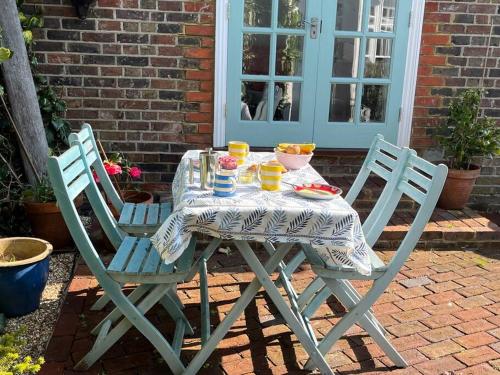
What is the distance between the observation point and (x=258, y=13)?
14.5ft

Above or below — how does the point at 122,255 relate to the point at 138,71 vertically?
below

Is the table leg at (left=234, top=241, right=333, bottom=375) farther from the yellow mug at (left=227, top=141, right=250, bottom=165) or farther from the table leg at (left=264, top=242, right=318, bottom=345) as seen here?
the yellow mug at (left=227, top=141, right=250, bottom=165)

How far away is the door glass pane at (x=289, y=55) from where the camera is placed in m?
4.49

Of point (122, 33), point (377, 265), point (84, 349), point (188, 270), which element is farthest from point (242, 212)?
point (122, 33)

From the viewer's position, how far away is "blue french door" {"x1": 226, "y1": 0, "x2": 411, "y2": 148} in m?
4.43

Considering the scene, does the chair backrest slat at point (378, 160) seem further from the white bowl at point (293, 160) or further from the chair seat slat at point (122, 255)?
the chair seat slat at point (122, 255)

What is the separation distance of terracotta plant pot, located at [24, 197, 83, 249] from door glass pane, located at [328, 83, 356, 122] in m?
2.38

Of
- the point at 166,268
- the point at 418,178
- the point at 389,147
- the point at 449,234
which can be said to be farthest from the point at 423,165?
the point at 449,234

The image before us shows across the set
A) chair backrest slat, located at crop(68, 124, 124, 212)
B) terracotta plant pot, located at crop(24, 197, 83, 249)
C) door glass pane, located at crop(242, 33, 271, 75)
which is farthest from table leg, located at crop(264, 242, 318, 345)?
door glass pane, located at crop(242, 33, 271, 75)

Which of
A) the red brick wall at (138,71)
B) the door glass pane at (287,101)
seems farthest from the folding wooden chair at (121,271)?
the door glass pane at (287,101)

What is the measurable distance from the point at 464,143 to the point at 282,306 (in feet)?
9.01

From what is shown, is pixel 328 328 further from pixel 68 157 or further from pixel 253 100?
pixel 253 100

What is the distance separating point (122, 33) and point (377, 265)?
279 cm

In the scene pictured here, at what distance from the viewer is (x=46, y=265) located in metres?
2.99
